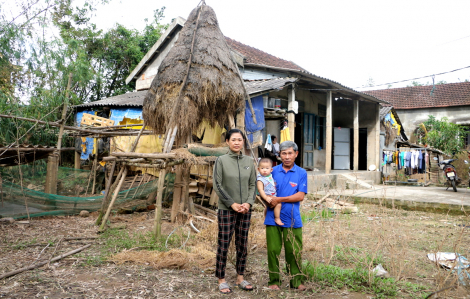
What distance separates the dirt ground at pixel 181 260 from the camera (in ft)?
9.95

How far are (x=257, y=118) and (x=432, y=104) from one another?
1703 cm

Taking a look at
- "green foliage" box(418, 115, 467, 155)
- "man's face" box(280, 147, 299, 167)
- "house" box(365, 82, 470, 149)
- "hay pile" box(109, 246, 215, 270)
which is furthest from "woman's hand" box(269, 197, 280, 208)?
"house" box(365, 82, 470, 149)

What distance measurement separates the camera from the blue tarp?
26.3ft

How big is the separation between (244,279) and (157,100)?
411cm

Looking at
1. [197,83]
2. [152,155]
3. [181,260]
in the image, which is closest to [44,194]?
[152,155]

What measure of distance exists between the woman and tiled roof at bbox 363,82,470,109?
20973 millimetres

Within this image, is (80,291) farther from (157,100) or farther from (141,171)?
(141,171)

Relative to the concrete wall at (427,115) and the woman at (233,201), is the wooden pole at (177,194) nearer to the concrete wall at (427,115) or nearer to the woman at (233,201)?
the woman at (233,201)

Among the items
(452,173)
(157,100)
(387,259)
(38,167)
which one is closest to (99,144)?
(38,167)

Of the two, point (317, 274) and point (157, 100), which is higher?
point (157, 100)

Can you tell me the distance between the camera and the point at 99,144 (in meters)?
10.4

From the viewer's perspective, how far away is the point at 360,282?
10.5 feet

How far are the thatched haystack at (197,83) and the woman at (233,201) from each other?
2983 millimetres

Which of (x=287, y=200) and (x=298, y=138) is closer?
(x=287, y=200)
